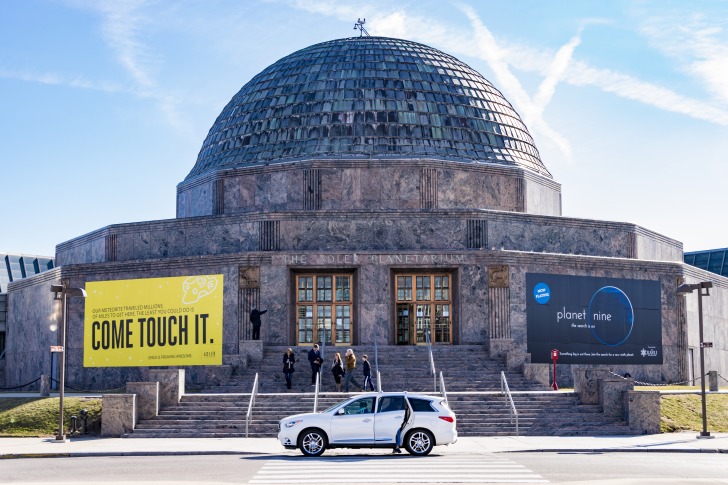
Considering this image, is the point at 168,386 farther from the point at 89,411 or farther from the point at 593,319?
the point at 593,319

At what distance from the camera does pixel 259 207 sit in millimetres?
27844

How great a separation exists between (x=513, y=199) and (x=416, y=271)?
219 inches

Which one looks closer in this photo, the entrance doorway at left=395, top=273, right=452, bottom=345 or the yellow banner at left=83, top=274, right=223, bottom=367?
the yellow banner at left=83, top=274, right=223, bottom=367

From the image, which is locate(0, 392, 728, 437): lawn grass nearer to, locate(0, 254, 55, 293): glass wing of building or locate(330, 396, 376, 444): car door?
locate(330, 396, 376, 444): car door

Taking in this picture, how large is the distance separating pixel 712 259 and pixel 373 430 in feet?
109

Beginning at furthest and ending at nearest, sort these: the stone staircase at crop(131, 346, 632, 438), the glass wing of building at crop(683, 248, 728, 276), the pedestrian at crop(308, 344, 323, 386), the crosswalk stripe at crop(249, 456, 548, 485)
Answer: the glass wing of building at crop(683, 248, 728, 276), the pedestrian at crop(308, 344, 323, 386), the stone staircase at crop(131, 346, 632, 438), the crosswalk stripe at crop(249, 456, 548, 485)

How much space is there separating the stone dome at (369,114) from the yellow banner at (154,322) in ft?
19.9

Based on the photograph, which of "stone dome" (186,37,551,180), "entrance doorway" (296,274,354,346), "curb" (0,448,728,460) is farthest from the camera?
"stone dome" (186,37,551,180)

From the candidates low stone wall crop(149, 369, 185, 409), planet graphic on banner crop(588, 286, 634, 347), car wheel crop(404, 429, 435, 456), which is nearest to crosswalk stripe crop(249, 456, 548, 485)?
car wheel crop(404, 429, 435, 456)

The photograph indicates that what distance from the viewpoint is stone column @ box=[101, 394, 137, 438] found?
17.2 m

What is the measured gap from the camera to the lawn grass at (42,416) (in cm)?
1758

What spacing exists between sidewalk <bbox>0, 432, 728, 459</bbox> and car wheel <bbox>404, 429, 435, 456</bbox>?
1.29 ft

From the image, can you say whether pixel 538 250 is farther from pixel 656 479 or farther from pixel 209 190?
pixel 656 479

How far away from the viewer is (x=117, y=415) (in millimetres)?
17156
